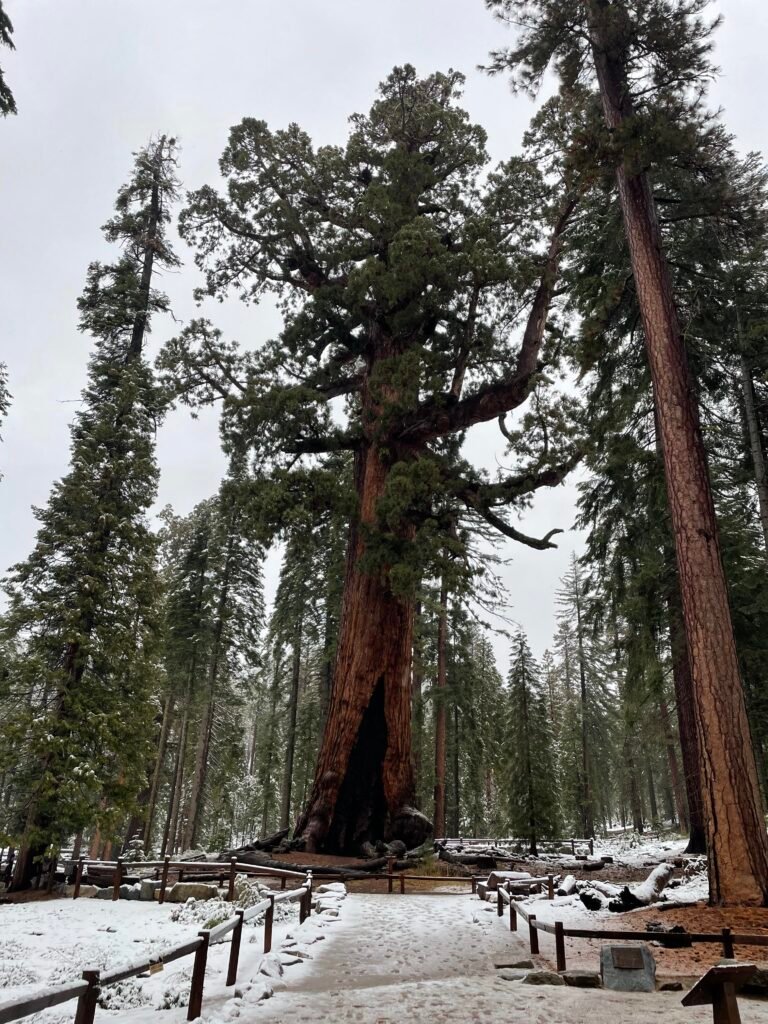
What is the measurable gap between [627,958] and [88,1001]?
3720 millimetres

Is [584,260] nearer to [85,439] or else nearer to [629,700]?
[629,700]

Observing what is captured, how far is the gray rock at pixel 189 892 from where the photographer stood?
34.9 feet

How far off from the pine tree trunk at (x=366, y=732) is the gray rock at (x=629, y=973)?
871cm

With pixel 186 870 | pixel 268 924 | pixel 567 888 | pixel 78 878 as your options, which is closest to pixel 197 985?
pixel 268 924

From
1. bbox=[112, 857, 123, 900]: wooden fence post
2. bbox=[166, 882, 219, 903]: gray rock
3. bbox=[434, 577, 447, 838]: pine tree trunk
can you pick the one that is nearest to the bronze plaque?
bbox=[166, 882, 219, 903]: gray rock

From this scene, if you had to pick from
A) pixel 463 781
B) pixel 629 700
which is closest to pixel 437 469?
pixel 629 700

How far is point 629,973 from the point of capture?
456cm

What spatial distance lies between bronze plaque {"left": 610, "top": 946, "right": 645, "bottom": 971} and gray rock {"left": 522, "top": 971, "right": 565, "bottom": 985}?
473 millimetres

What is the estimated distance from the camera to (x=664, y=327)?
9.04m

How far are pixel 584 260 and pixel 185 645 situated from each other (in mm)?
18352

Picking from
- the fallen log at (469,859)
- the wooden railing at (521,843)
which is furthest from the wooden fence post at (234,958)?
the wooden railing at (521,843)

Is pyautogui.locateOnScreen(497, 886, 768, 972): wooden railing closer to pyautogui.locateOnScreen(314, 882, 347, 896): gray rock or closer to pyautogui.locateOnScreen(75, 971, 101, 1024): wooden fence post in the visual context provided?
pyautogui.locateOnScreen(75, 971, 101, 1024): wooden fence post

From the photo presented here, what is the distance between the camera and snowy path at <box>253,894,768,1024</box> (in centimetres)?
399

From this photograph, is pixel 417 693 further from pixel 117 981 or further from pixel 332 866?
pixel 117 981
